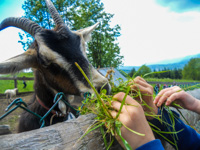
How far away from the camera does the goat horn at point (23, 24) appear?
305cm

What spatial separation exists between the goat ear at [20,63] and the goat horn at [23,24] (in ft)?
1.66

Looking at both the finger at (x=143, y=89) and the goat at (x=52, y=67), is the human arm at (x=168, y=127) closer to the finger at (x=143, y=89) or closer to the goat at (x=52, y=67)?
the finger at (x=143, y=89)

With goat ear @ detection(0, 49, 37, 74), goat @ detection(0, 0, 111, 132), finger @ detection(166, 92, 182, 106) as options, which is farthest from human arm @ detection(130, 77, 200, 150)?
goat ear @ detection(0, 49, 37, 74)

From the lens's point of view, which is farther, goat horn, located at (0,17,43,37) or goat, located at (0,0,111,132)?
goat horn, located at (0,17,43,37)

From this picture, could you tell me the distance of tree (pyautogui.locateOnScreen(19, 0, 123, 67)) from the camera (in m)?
15.7

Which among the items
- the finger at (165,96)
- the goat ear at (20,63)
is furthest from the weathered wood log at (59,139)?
the goat ear at (20,63)

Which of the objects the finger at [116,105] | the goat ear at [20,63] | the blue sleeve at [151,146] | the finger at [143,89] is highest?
the goat ear at [20,63]

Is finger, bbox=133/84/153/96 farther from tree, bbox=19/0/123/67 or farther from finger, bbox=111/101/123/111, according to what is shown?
tree, bbox=19/0/123/67

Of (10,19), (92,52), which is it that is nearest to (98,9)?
(92,52)

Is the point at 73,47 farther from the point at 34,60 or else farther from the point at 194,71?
the point at 194,71

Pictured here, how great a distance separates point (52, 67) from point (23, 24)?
5.18 feet

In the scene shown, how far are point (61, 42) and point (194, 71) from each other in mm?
58399

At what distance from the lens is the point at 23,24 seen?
3.29 metres

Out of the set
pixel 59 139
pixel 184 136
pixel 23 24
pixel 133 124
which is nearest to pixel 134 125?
pixel 133 124
